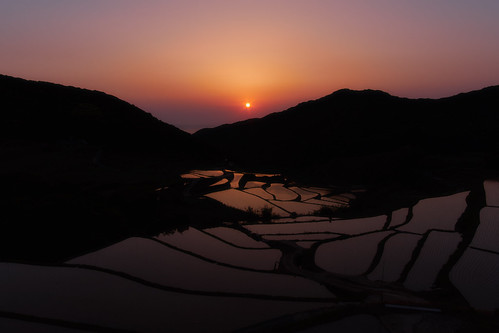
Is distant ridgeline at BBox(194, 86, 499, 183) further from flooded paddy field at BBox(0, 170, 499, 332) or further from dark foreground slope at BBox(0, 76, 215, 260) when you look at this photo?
flooded paddy field at BBox(0, 170, 499, 332)

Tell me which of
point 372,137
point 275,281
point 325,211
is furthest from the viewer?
point 372,137

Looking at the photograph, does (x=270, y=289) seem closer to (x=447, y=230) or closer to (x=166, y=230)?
(x=166, y=230)

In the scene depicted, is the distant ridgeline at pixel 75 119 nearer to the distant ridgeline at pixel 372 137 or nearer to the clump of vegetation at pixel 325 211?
the distant ridgeline at pixel 372 137

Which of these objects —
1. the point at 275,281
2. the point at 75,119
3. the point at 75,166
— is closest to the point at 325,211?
the point at 275,281

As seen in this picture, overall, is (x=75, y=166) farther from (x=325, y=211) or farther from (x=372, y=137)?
(x=372, y=137)

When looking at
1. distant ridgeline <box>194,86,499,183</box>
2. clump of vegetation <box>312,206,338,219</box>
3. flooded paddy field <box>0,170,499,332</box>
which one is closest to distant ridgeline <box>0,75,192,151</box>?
distant ridgeline <box>194,86,499,183</box>

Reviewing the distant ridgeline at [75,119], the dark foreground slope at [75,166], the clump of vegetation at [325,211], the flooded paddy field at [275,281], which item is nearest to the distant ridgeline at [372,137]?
the distant ridgeline at [75,119]
